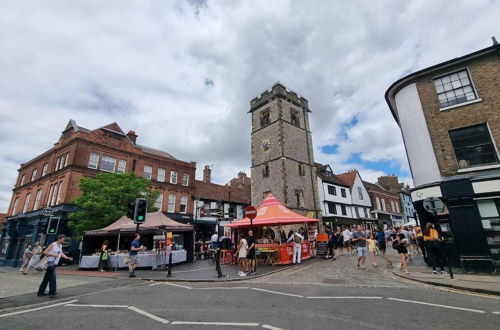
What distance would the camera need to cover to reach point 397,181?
47.5 m

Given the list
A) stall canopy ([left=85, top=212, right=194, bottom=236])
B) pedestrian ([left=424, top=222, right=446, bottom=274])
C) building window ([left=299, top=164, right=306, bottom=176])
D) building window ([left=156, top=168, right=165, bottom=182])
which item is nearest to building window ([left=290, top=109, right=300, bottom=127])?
building window ([left=299, top=164, right=306, bottom=176])

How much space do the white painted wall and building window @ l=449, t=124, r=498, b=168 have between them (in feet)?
3.03

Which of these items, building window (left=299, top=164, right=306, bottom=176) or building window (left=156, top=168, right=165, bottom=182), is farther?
building window (left=156, top=168, right=165, bottom=182)

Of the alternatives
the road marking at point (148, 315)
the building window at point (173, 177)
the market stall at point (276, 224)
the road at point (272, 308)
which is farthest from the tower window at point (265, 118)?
the road marking at point (148, 315)

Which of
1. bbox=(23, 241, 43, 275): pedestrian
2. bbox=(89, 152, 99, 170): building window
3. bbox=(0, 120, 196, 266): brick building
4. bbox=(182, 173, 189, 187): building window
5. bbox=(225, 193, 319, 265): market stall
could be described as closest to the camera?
bbox=(225, 193, 319, 265): market stall

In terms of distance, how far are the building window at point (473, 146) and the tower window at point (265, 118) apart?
21127mm

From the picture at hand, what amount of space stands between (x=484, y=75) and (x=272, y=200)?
1269 cm

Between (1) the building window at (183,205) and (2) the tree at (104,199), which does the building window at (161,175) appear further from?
(2) the tree at (104,199)

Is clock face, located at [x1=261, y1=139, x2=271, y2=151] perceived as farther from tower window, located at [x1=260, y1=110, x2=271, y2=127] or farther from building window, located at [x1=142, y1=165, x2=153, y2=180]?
building window, located at [x1=142, y1=165, x2=153, y2=180]

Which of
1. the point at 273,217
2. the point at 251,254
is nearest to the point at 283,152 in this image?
the point at 273,217

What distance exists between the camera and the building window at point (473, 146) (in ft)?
33.9

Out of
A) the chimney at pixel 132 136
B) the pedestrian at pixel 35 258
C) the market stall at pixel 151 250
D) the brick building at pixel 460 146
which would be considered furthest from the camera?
the chimney at pixel 132 136

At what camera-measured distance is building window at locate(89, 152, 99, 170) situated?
2498 centimetres

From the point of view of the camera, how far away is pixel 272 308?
5.54 meters
